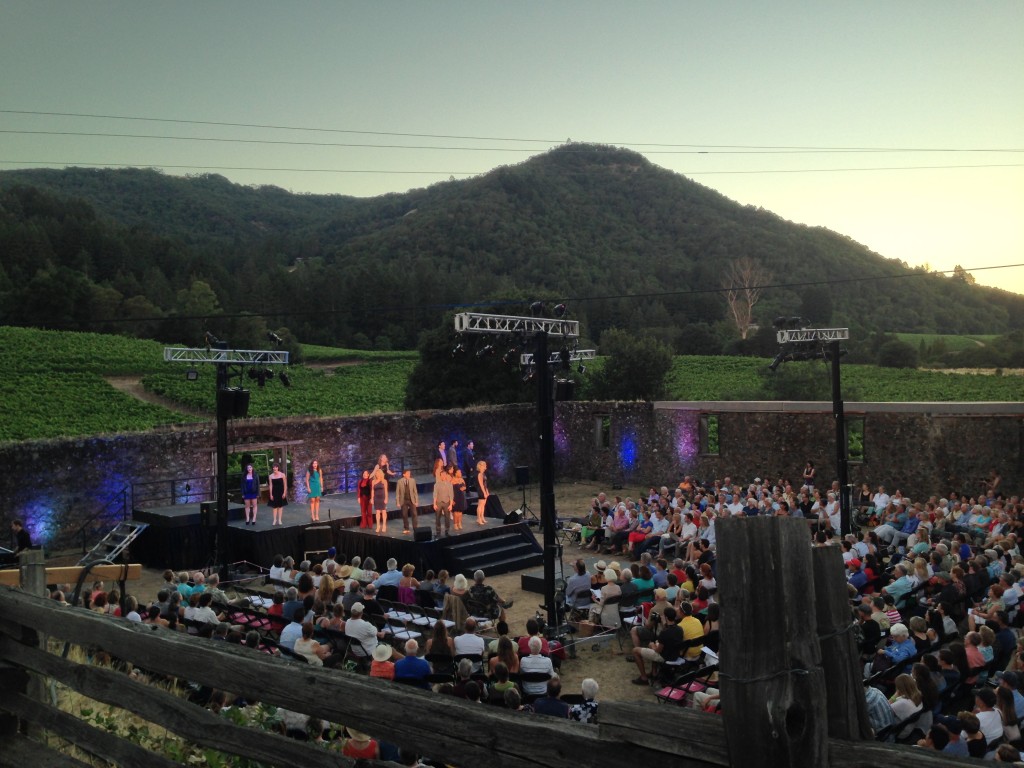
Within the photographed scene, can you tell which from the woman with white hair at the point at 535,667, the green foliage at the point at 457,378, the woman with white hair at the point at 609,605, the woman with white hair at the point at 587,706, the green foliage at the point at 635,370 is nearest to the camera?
the woman with white hair at the point at 587,706

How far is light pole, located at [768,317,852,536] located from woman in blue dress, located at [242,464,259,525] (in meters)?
11.6

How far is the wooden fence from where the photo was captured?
1.80 meters

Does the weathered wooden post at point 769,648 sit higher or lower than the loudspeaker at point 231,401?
lower

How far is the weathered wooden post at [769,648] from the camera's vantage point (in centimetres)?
175

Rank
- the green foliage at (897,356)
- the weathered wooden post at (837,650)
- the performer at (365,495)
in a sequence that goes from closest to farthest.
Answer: the weathered wooden post at (837,650), the performer at (365,495), the green foliage at (897,356)

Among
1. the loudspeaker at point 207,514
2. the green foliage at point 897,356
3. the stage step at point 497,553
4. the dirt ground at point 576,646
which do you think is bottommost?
the dirt ground at point 576,646

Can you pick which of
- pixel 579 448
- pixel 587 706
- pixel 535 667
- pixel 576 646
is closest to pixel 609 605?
pixel 576 646

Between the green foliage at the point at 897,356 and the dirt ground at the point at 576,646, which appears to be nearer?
the dirt ground at the point at 576,646

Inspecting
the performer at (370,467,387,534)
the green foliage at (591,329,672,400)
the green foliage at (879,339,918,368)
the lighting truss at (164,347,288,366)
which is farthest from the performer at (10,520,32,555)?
the green foliage at (879,339,918,368)

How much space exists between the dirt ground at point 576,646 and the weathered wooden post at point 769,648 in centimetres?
401

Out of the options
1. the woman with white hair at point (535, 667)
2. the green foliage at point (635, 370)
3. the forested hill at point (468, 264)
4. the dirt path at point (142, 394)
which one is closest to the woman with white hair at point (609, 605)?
the woman with white hair at point (535, 667)

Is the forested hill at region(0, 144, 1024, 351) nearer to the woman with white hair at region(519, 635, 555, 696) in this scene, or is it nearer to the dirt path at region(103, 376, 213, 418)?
the dirt path at region(103, 376, 213, 418)

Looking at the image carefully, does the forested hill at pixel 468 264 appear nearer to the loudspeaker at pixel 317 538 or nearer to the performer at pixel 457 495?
the performer at pixel 457 495

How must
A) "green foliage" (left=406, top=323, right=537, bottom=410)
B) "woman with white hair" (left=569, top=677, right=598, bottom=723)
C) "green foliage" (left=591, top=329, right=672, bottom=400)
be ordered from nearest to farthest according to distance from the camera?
"woman with white hair" (left=569, top=677, right=598, bottom=723), "green foliage" (left=406, top=323, right=537, bottom=410), "green foliage" (left=591, top=329, right=672, bottom=400)
